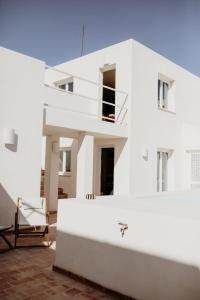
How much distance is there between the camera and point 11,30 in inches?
406

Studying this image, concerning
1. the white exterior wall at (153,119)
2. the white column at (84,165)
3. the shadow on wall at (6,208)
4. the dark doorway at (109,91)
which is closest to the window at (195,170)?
the white exterior wall at (153,119)

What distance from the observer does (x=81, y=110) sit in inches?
461

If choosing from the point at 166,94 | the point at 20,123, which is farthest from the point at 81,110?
the point at 166,94

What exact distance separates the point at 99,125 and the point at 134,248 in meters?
6.70

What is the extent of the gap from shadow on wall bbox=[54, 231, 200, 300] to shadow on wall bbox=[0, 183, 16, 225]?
3.04 metres

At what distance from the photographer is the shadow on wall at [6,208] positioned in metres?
7.48

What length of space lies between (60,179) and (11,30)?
7588mm

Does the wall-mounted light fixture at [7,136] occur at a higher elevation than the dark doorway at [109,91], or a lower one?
lower

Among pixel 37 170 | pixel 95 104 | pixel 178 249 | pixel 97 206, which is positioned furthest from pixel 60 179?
pixel 178 249

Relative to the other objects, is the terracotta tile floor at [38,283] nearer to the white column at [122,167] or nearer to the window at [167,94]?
the white column at [122,167]

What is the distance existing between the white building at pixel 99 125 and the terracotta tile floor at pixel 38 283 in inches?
93.1

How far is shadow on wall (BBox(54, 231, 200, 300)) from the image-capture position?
334 centimetres

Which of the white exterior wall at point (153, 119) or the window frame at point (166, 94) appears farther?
the window frame at point (166, 94)

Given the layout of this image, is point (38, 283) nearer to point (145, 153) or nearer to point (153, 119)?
point (145, 153)
